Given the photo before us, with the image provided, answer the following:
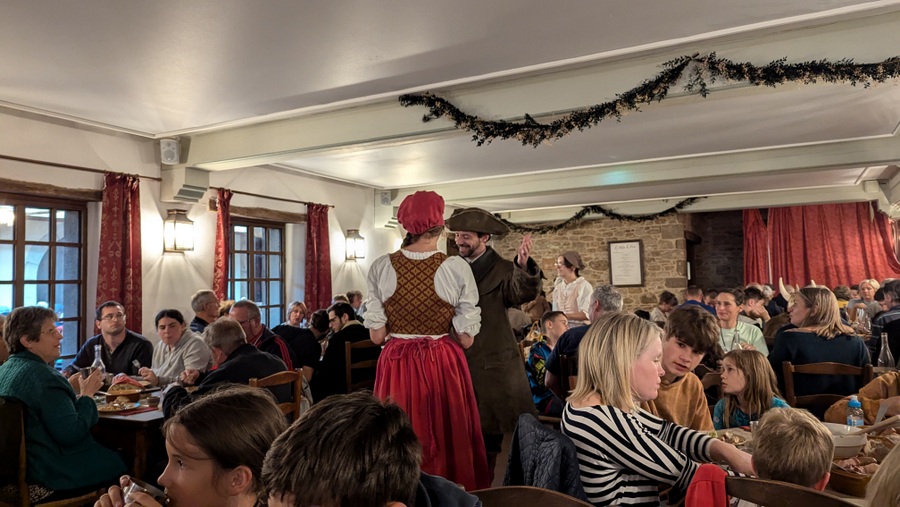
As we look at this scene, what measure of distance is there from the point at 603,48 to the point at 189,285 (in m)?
4.58

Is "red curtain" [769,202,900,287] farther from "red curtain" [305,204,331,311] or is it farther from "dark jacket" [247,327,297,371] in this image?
"dark jacket" [247,327,297,371]

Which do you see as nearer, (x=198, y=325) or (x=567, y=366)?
(x=567, y=366)

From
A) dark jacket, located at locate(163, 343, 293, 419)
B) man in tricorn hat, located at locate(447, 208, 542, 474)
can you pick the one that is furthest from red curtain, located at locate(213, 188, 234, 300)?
man in tricorn hat, located at locate(447, 208, 542, 474)

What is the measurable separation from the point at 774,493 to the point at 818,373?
2.21m

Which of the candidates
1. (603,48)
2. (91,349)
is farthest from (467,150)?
(91,349)

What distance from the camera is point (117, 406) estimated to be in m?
3.40

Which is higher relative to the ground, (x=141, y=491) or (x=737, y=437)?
(x=141, y=491)

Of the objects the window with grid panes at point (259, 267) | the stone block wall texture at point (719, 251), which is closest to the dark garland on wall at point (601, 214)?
the stone block wall texture at point (719, 251)

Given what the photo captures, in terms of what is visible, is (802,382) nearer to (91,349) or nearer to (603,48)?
(603,48)

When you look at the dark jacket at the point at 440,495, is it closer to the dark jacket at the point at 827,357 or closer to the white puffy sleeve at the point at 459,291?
the white puffy sleeve at the point at 459,291

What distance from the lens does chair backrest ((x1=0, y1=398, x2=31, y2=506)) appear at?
106 inches

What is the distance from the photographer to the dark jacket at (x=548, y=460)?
1642 millimetres

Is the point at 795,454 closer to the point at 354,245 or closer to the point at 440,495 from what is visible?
the point at 440,495

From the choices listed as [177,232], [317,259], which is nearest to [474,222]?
[177,232]
